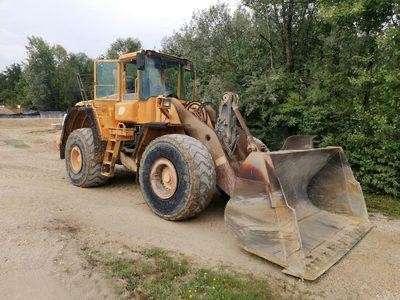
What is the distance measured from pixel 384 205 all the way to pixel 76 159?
5796 mm

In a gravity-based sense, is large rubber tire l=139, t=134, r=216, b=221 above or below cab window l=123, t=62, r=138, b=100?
below

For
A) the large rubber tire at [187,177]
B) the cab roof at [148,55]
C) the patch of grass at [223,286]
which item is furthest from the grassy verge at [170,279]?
the cab roof at [148,55]

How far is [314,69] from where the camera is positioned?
10656mm

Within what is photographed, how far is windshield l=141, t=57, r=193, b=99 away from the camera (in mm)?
7254

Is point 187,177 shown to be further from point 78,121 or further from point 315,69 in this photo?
point 315,69

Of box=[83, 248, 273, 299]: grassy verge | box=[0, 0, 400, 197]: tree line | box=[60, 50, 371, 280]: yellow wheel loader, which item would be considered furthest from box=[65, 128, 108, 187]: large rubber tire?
box=[0, 0, 400, 197]: tree line

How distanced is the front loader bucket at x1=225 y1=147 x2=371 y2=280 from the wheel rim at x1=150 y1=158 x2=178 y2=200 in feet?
3.90

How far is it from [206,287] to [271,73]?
25.8ft

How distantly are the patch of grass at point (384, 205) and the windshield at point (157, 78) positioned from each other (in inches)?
159

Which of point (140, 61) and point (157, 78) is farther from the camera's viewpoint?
point (157, 78)

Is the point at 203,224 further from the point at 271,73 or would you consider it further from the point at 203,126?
the point at 271,73

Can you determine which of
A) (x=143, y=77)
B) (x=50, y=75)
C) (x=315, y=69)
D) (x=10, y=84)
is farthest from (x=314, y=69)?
(x=10, y=84)

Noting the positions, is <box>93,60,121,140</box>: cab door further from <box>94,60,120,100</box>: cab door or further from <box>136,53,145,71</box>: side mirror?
<box>136,53,145,71</box>: side mirror

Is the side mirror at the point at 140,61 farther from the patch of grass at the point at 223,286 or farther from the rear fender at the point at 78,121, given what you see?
the patch of grass at the point at 223,286
